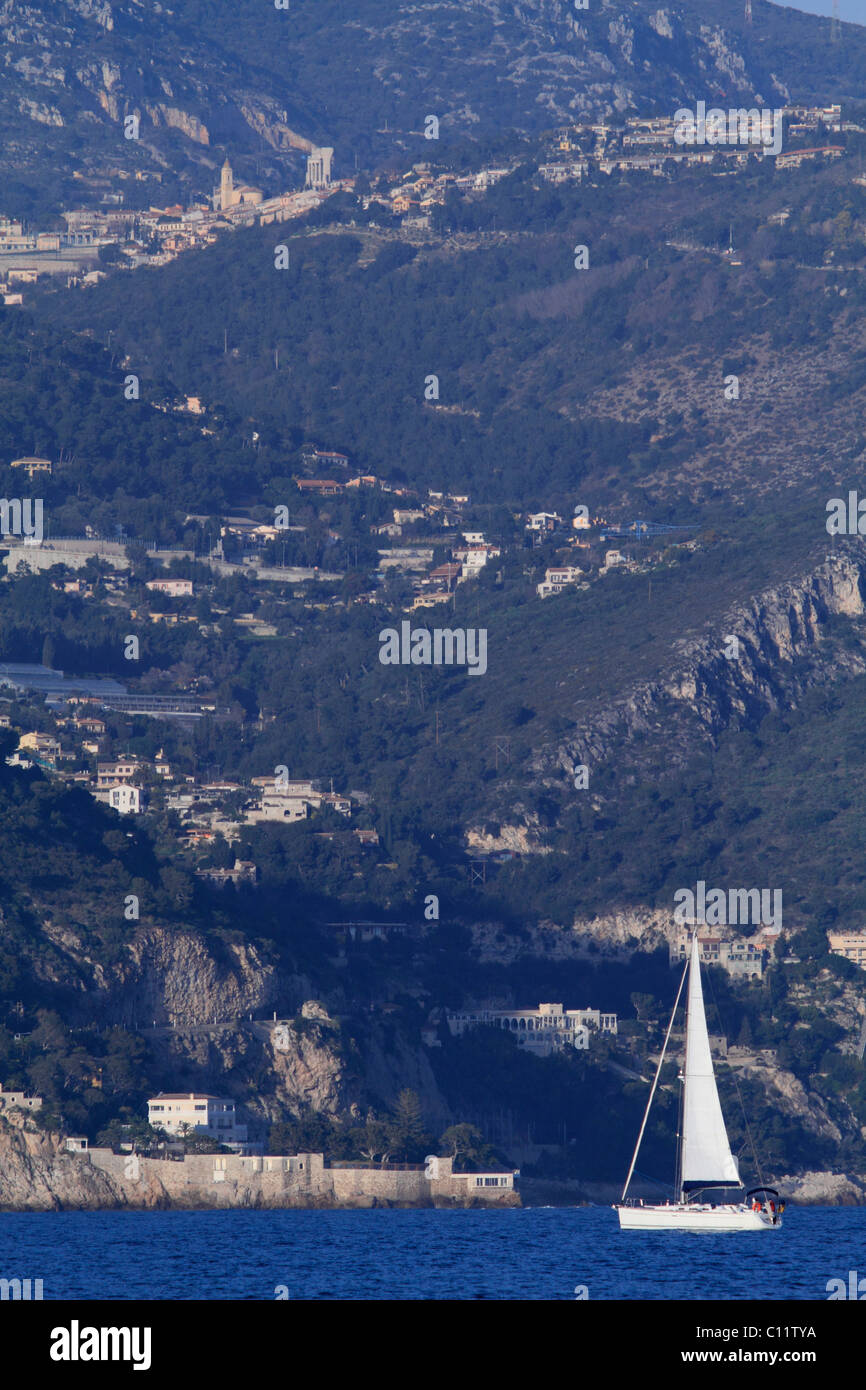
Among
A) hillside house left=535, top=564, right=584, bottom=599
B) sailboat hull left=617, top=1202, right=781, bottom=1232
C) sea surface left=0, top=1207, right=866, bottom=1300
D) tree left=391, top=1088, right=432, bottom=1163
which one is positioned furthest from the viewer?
hillside house left=535, top=564, right=584, bottom=599

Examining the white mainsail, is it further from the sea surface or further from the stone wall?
the stone wall

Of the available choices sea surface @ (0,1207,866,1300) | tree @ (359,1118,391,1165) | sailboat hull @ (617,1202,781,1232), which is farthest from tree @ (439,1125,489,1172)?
sailboat hull @ (617,1202,781,1232)

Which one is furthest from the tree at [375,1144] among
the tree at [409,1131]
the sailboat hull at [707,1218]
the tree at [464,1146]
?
the sailboat hull at [707,1218]

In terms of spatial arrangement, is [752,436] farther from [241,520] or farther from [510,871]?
[510,871]

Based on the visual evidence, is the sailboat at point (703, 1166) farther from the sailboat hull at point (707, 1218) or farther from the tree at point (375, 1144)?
the tree at point (375, 1144)

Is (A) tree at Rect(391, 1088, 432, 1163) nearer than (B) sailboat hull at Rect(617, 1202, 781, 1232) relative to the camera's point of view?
No

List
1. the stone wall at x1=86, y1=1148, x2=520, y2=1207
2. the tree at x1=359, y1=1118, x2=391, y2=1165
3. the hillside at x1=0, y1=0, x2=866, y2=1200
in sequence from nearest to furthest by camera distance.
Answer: the stone wall at x1=86, y1=1148, x2=520, y2=1207 < the tree at x1=359, y1=1118, x2=391, y2=1165 < the hillside at x1=0, y1=0, x2=866, y2=1200

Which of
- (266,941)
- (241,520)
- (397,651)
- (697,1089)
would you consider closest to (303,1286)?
(697,1089)
